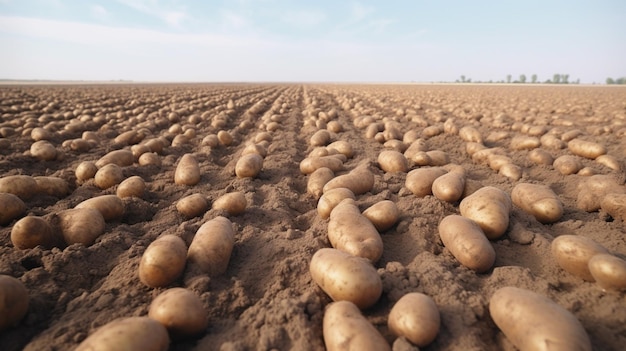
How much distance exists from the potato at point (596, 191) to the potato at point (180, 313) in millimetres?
2476

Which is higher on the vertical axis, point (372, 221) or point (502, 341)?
point (372, 221)

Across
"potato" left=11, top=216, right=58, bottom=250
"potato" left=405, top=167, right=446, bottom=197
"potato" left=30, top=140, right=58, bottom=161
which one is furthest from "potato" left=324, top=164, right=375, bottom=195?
"potato" left=30, top=140, right=58, bottom=161

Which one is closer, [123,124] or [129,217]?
[129,217]

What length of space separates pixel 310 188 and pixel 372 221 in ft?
2.59

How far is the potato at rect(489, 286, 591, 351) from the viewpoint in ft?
3.34

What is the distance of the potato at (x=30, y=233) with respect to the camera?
1.64 m

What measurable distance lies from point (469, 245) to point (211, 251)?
1.27 m

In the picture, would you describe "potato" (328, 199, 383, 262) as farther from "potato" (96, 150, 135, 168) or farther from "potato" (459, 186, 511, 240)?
"potato" (96, 150, 135, 168)

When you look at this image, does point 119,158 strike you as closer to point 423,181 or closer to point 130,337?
point 130,337

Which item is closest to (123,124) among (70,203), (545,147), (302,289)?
(70,203)

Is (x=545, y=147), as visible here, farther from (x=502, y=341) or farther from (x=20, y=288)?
(x=20, y=288)

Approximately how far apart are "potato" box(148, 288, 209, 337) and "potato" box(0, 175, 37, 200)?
1793 mm

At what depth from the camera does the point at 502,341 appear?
46.7 inches

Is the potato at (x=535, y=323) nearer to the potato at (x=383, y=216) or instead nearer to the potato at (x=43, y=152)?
the potato at (x=383, y=216)
